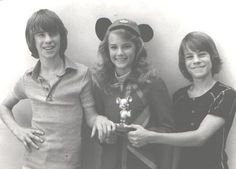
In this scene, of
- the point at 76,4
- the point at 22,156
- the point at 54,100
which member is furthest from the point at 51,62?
the point at 22,156

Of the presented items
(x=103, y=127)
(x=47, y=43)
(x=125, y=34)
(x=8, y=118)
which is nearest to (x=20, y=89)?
(x=8, y=118)

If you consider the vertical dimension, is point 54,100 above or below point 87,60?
below

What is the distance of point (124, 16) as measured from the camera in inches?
90.7

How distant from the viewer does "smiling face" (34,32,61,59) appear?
2086mm

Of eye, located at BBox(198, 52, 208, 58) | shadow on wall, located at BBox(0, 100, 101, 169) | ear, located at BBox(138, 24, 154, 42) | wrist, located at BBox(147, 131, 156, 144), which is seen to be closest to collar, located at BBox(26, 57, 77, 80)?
shadow on wall, located at BBox(0, 100, 101, 169)

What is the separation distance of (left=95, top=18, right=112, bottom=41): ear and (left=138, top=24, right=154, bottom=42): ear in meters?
0.16

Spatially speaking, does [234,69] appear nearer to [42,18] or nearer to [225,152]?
[225,152]

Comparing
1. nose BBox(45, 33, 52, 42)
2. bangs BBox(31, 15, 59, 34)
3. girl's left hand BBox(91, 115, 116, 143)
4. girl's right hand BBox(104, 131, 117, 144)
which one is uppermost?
bangs BBox(31, 15, 59, 34)

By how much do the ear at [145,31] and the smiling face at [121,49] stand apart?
13cm

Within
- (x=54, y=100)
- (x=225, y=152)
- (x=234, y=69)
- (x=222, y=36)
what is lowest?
(x=225, y=152)

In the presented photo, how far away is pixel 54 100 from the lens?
2100 mm

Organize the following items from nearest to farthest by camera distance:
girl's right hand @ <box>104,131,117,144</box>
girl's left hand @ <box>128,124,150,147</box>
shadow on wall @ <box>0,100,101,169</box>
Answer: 1. girl's left hand @ <box>128,124,150,147</box>
2. girl's right hand @ <box>104,131,117,144</box>
3. shadow on wall @ <box>0,100,101,169</box>

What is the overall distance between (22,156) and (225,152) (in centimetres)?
114

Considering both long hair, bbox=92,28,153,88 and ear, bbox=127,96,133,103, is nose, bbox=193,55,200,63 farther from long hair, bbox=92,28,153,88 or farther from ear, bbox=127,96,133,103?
ear, bbox=127,96,133,103
